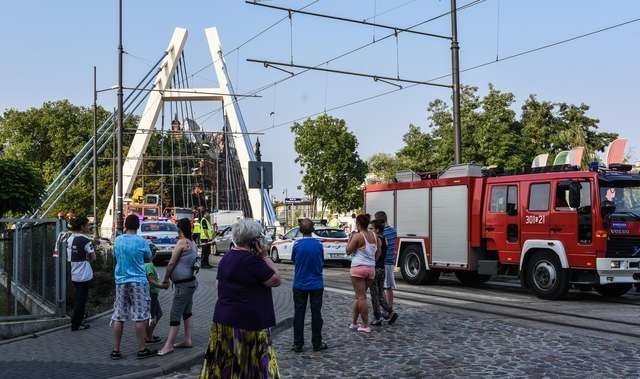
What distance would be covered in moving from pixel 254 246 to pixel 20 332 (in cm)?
614

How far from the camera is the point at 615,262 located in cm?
1362

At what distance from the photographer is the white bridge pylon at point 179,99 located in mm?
52625

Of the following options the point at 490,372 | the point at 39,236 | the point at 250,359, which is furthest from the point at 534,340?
the point at 39,236

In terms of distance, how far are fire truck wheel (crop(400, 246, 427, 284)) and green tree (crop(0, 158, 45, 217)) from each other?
30.8ft

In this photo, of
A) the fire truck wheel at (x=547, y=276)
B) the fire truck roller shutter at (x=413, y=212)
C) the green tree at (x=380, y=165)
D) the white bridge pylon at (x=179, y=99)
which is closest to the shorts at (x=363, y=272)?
the fire truck wheel at (x=547, y=276)

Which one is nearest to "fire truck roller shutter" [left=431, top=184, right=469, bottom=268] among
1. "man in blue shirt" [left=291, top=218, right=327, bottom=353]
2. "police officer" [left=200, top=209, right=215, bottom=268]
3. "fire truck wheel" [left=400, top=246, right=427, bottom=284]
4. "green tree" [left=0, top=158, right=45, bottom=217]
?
"fire truck wheel" [left=400, top=246, right=427, bottom=284]

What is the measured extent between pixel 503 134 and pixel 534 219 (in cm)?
2065

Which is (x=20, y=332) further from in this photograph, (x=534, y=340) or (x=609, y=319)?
(x=609, y=319)

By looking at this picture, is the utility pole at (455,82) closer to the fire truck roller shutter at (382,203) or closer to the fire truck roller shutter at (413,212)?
the fire truck roller shutter at (413,212)

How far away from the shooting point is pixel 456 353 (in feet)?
28.0

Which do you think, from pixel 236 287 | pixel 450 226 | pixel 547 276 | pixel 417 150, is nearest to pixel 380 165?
pixel 417 150

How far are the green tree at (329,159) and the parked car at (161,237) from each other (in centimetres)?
1828

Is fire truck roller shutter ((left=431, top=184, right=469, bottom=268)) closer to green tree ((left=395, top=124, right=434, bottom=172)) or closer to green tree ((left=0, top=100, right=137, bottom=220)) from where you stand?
green tree ((left=395, top=124, right=434, bottom=172))

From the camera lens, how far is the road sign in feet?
59.2
